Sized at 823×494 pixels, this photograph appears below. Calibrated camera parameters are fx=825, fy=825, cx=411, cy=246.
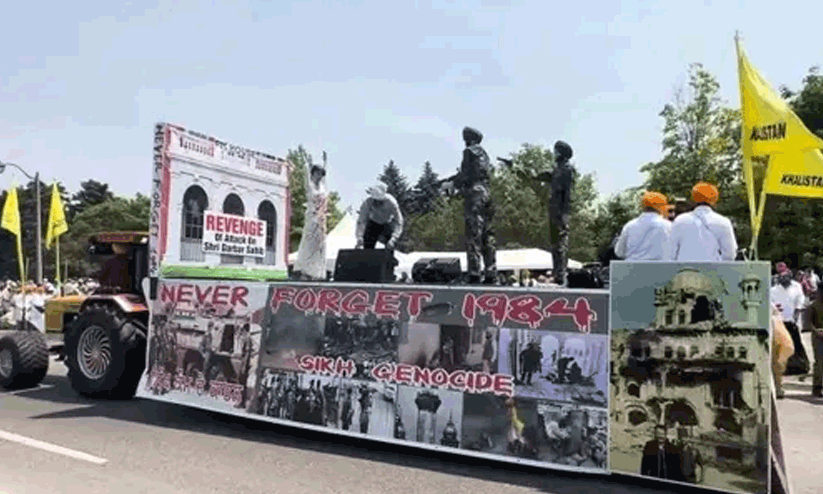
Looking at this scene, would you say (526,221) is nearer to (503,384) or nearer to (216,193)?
(216,193)

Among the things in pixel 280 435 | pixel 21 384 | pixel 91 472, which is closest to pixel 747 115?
pixel 280 435

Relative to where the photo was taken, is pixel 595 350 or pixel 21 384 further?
pixel 21 384

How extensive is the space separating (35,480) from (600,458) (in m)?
4.35

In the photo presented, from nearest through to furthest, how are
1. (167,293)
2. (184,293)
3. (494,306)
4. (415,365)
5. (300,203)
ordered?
(494,306) → (415,365) → (184,293) → (167,293) → (300,203)

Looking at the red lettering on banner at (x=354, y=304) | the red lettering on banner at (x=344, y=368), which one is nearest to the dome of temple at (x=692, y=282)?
the red lettering on banner at (x=354, y=304)

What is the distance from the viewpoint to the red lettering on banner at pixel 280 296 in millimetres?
8234

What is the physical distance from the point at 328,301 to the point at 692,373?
347 centimetres

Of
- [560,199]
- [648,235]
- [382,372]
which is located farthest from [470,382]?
[560,199]

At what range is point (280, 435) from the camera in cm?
834

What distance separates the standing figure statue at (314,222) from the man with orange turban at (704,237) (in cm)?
667

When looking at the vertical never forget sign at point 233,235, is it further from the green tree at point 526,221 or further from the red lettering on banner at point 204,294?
the green tree at point 526,221

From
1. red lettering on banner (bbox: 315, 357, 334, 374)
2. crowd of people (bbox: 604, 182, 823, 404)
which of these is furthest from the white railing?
crowd of people (bbox: 604, 182, 823, 404)

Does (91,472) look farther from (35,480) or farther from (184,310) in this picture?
(184,310)

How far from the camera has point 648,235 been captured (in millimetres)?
6988
